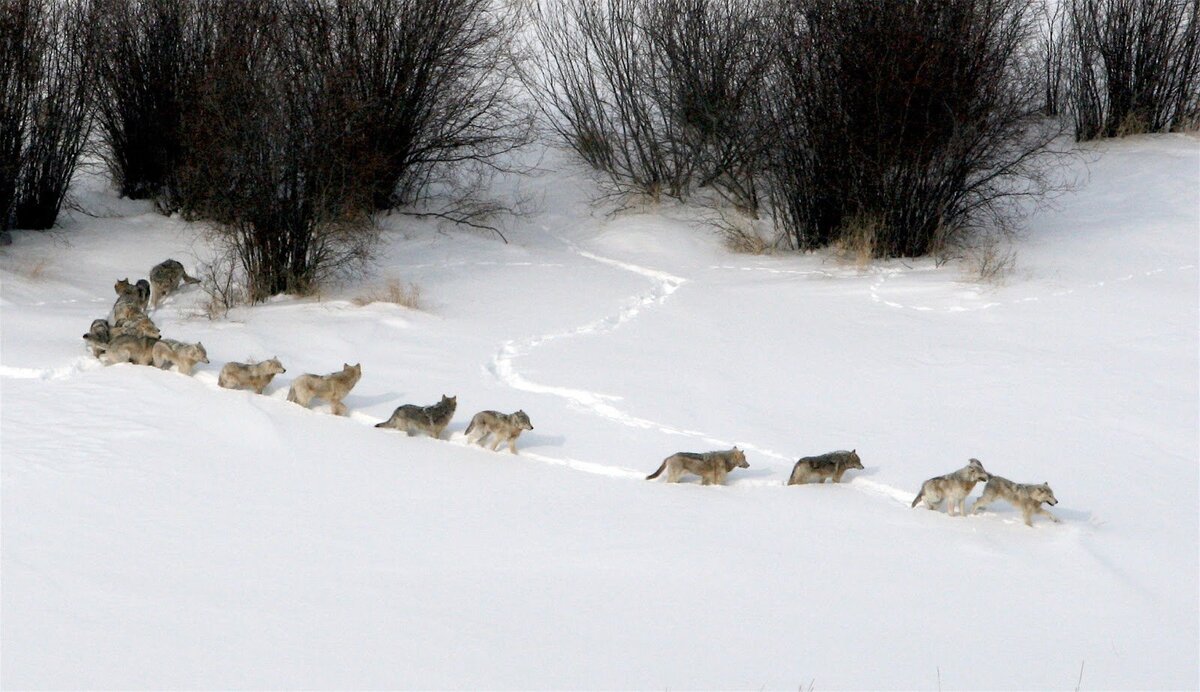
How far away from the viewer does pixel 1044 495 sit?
809 centimetres

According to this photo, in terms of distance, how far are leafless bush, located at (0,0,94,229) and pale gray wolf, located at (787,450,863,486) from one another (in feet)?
44.2

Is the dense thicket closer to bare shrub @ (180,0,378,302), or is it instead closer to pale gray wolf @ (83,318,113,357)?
bare shrub @ (180,0,378,302)

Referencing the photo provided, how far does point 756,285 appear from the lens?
16.5 m

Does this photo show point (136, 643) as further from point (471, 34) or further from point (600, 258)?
point (471, 34)

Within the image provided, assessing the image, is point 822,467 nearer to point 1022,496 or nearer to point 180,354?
point 1022,496

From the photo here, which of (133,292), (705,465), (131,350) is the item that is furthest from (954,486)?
(133,292)

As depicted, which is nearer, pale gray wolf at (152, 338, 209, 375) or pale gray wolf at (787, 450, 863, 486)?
pale gray wolf at (787, 450, 863, 486)

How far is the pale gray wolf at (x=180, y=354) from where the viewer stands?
433 inches

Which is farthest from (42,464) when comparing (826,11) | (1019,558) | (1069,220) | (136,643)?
(1069,220)

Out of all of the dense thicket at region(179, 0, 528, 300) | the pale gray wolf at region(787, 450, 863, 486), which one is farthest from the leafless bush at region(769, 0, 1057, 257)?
the pale gray wolf at region(787, 450, 863, 486)

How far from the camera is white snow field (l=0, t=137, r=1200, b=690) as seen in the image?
6.16 meters

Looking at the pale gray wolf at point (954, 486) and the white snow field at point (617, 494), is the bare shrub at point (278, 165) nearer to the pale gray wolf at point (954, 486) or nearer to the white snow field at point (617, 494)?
the white snow field at point (617, 494)

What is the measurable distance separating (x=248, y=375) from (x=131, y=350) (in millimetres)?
1357

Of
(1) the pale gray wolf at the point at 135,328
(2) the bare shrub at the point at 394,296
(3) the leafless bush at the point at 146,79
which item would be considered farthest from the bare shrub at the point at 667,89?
(1) the pale gray wolf at the point at 135,328
